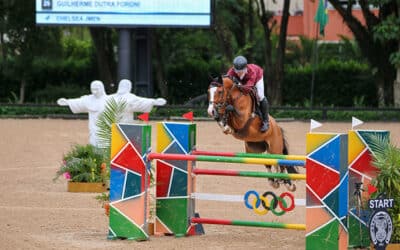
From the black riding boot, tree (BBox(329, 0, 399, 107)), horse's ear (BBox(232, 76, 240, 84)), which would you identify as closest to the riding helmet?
→ horse's ear (BBox(232, 76, 240, 84))

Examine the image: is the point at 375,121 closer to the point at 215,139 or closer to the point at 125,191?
the point at 215,139

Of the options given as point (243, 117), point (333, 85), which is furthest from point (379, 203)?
point (333, 85)

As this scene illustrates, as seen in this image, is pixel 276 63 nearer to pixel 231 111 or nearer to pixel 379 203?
pixel 231 111

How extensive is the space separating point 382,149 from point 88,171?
23.0ft

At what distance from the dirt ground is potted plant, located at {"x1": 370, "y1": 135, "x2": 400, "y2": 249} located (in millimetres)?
1289

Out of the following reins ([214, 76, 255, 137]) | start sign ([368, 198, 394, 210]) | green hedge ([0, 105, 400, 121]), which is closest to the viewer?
start sign ([368, 198, 394, 210])

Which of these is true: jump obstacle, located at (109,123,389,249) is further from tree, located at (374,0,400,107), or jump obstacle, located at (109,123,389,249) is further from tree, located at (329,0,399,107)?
tree, located at (329,0,399,107)

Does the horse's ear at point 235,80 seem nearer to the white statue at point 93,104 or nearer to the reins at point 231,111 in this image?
the reins at point 231,111

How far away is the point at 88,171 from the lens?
17484 mm

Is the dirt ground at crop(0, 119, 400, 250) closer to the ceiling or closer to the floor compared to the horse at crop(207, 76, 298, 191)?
closer to the floor

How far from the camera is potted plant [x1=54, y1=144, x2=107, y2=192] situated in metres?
17.4

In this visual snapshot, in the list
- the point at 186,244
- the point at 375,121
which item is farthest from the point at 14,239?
the point at 375,121

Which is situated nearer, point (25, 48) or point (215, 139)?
point (215, 139)

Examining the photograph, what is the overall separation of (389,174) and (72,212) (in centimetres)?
536
